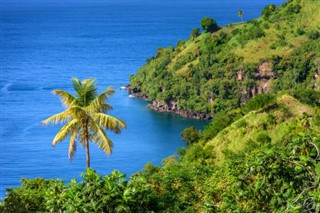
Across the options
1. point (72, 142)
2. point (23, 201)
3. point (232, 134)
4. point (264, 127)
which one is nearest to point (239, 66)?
point (232, 134)

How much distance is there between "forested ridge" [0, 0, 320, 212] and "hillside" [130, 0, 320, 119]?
242 mm

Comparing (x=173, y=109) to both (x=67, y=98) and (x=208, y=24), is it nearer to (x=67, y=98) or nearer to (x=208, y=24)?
(x=208, y=24)

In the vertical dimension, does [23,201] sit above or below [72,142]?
below

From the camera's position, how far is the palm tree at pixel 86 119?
40875mm

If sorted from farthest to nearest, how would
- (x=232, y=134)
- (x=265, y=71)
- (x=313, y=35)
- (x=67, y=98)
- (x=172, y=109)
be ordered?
(x=313, y=35) → (x=265, y=71) → (x=172, y=109) → (x=232, y=134) → (x=67, y=98)

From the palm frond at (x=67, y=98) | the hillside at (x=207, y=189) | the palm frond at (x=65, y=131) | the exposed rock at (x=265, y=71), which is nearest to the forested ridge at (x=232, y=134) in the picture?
the hillside at (x=207, y=189)

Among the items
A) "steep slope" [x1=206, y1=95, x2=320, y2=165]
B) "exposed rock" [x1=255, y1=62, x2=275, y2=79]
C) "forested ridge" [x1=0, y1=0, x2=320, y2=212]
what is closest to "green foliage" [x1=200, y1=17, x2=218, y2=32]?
"forested ridge" [x1=0, y1=0, x2=320, y2=212]

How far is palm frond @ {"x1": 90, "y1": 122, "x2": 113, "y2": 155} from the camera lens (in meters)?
40.8

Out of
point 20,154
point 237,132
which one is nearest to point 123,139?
point 20,154

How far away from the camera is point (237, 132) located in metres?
78.4

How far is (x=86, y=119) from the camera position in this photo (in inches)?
1634

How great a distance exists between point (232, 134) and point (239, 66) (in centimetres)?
9334

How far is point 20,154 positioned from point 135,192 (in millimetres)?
A: 101223

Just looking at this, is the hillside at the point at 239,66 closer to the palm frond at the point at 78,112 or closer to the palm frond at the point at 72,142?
the palm frond at the point at 72,142
